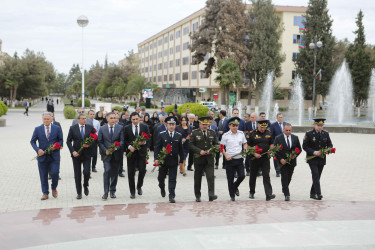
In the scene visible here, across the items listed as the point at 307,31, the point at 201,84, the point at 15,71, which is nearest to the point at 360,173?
the point at 307,31

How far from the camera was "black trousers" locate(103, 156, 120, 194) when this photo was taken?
8266 mm

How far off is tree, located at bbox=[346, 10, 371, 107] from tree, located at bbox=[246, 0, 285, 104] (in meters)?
11.0

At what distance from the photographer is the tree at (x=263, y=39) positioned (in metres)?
51.2

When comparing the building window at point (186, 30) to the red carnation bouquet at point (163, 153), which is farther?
the building window at point (186, 30)

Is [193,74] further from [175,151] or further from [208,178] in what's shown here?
[208,178]

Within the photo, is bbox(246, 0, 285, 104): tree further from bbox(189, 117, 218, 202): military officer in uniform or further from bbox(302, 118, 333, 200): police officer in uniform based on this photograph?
bbox(189, 117, 218, 202): military officer in uniform

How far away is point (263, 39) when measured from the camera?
50938 millimetres

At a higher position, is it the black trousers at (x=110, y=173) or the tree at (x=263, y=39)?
the tree at (x=263, y=39)

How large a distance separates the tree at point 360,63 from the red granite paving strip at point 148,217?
51.6 m

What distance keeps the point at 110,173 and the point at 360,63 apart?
5365 cm

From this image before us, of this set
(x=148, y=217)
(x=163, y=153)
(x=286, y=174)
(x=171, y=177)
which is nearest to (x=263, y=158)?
(x=286, y=174)

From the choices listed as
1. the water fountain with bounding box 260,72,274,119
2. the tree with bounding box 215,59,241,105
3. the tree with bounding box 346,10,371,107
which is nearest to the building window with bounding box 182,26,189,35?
the water fountain with bounding box 260,72,274,119

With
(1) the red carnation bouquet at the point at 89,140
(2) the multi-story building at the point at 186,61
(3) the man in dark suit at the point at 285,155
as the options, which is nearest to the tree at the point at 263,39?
(2) the multi-story building at the point at 186,61

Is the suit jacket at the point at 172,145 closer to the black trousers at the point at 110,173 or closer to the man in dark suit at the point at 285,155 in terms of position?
the black trousers at the point at 110,173
